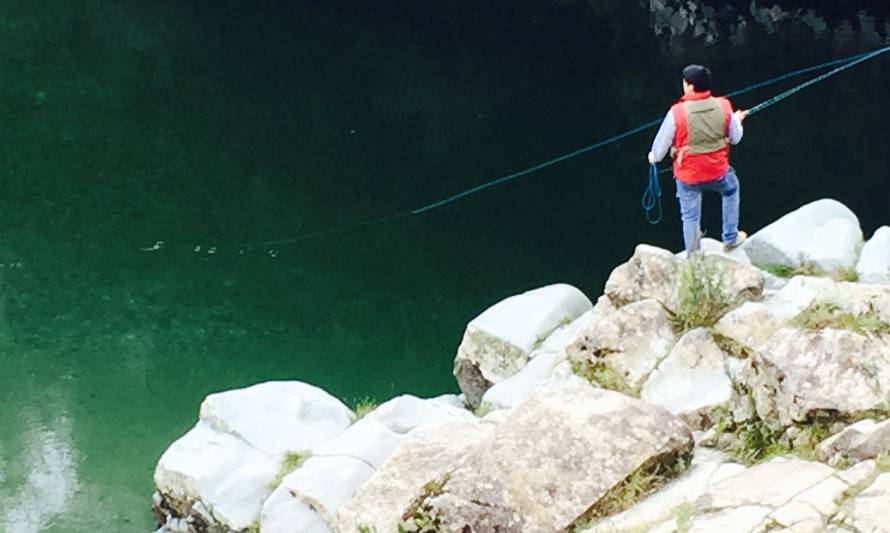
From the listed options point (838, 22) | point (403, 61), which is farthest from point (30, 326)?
point (838, 22)

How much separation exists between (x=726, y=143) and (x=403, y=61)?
13734 mm

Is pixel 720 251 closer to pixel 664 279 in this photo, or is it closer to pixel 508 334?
pixel 664 279

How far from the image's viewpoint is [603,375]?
7.81 metres

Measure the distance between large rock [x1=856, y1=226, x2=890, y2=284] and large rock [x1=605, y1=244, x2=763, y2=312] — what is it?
903 millimetres

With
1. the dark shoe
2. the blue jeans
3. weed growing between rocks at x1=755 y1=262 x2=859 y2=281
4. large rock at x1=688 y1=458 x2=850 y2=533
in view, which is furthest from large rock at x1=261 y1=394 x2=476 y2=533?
large rock at x1=688 y1=458 x2=850 y2=533

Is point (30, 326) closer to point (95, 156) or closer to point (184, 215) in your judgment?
point (184, 215)

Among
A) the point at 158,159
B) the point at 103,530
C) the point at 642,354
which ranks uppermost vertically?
the point at 158,159

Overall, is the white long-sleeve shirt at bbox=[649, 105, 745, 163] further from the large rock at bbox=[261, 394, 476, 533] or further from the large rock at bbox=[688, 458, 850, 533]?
the large rock at bbox=[688, 458, 850, 533]

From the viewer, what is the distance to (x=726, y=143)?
790 cm

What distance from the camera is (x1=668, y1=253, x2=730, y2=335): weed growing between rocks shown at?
766 centimetres

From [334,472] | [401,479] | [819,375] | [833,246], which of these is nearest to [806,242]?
[833,246]

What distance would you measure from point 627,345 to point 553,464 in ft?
5.68

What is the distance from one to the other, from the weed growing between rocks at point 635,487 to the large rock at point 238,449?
3.08 metres

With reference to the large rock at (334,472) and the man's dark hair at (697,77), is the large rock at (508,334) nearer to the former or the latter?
the large rock at (334,472)
